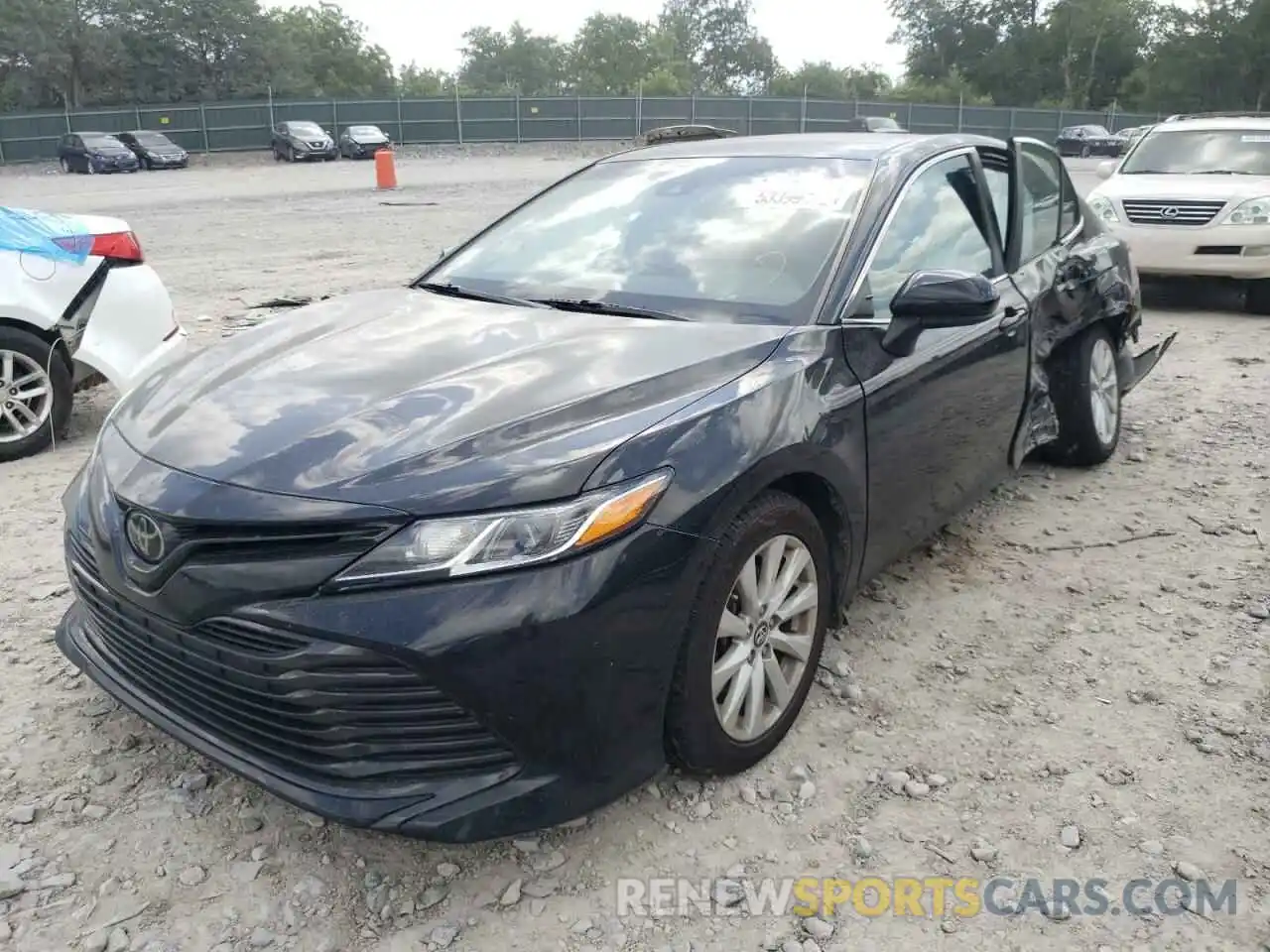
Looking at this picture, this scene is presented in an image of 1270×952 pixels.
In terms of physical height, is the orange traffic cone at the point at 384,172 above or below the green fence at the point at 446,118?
below

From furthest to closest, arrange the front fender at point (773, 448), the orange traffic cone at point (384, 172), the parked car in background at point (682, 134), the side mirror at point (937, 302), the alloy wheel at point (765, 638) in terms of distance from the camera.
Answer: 1. the orange traffic cone at point (384, 172)
2. the parked car in background at point (682, 134)
3. the side mirror at point (937, 302)
4. the alloy wheel at point (765, 638)
5. the front fender at point (773, 448)

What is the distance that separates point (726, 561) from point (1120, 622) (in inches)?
74.1

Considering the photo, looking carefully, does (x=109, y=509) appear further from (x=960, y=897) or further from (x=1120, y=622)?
(x=1120, y=622)

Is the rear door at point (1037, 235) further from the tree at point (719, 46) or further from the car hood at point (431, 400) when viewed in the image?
the tree at point (719, 46)

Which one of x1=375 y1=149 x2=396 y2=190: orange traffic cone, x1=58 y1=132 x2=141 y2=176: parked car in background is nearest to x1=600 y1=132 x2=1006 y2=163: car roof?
x1=375 y1=149 x2=396 y2=190: orange traffic cone

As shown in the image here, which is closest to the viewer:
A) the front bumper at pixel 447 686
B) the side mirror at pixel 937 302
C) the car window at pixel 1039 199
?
the front bumper at pixel 447 686

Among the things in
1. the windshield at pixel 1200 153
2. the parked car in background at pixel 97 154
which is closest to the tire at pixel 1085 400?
the windshield at pixel 1200 153

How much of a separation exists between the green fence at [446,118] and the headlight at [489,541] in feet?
131

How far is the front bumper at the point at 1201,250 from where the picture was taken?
854cm

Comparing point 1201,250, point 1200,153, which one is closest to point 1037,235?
point 1201,250

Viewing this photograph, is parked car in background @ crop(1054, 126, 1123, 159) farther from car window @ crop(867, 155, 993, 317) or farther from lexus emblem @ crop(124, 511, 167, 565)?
lexus emblem @ crop(124, 511, 167, 565)

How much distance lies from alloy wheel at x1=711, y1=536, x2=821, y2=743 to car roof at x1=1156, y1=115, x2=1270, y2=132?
9203 millimetres

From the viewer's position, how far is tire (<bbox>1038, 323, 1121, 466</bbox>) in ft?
15.1

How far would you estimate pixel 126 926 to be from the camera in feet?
7.37
